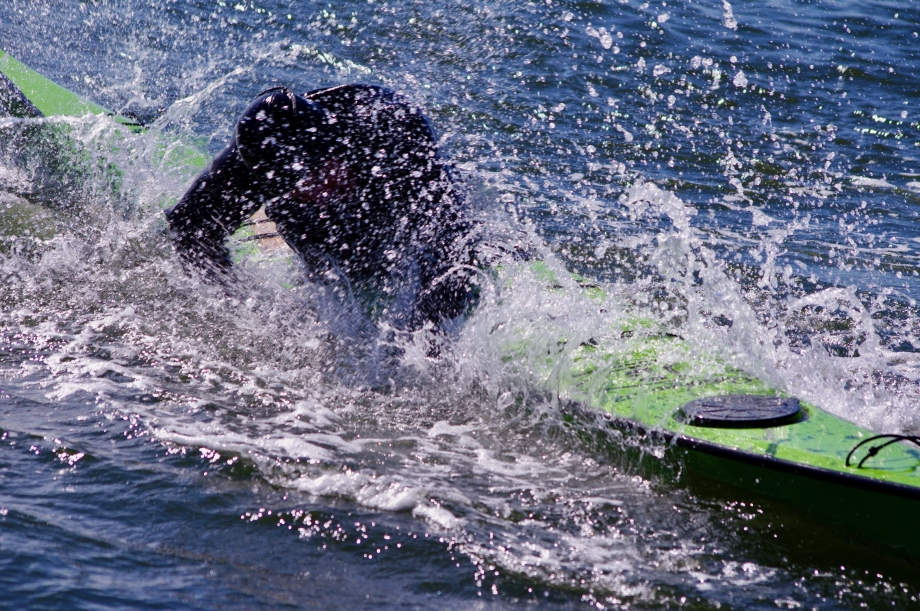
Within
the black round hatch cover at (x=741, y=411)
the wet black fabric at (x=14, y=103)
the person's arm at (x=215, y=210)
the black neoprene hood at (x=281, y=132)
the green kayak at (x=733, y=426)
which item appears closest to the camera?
the green kayak at (x=733, y=426)

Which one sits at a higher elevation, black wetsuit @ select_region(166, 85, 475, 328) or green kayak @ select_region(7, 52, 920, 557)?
black wetsuit @ select_region(166, 85, 475, 328)

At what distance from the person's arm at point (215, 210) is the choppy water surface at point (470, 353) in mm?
197

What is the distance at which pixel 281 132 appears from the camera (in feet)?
11.8

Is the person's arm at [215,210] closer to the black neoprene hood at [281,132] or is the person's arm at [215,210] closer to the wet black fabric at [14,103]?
the black neoprene hood at [281,132]

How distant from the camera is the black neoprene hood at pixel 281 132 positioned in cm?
359

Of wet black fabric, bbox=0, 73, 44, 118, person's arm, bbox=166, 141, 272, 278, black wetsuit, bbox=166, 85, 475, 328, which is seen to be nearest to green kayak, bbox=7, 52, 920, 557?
black wetsuit, bbox=166, 85, 475, 328

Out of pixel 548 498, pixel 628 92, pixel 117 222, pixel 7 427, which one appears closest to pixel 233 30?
pixel 628 92

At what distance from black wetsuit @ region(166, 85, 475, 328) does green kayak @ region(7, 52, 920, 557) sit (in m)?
0.35

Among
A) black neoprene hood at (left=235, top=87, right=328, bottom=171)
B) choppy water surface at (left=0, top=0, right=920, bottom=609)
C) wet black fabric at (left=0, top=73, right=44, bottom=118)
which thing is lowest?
choppy water surface at (left=0, top=0, right=920, bottom=609)

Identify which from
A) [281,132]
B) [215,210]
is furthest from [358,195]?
[215,210]

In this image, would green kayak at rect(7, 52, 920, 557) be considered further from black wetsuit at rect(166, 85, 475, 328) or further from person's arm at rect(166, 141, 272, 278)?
person's arm at rect(166, 141, 272, 278)

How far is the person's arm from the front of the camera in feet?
12.6

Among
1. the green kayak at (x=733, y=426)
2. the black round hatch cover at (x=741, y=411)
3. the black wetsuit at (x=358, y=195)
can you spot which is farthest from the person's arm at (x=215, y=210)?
the black round hatch cover at (x=741, y=411)

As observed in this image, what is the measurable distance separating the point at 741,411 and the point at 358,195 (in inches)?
68.6
